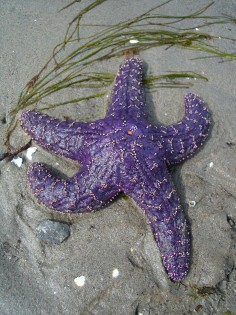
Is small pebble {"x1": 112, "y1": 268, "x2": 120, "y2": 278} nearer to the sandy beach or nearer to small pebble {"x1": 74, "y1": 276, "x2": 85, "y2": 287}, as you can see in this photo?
the sandy beach

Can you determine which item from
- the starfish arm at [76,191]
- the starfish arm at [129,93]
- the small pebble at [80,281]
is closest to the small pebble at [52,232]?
the starfish arm at [76,191]

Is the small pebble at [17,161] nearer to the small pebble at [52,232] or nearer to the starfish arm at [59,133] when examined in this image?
the starfish arm at [59,133]

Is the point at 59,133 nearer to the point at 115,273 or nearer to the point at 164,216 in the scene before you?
the point at 164,216

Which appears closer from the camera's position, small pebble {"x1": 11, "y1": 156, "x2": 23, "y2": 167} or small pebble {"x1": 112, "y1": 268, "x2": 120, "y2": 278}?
small pebble {"x1": 112, "y1": 268, "x2": 120, "y2": 278}

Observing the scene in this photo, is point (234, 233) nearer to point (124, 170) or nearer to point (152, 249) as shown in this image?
point (152, 249)

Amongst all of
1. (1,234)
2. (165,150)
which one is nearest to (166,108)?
(165,150)

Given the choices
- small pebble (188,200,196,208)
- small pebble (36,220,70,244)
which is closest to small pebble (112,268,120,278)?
small pebble (36,220,70,244)

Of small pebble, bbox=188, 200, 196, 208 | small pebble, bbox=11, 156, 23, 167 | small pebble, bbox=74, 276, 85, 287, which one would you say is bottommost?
small pebble, bbox=188, 200, 196, 208
